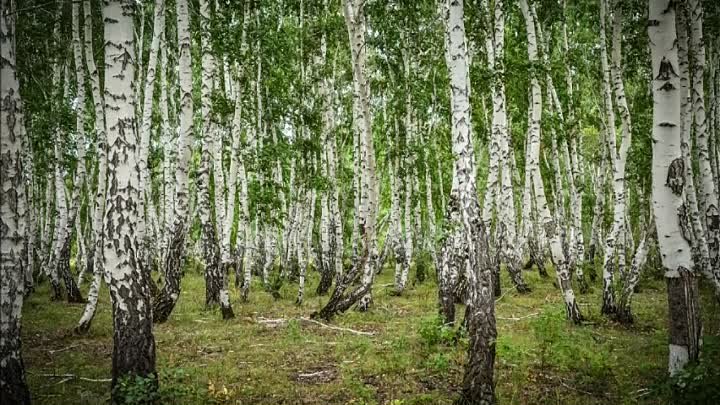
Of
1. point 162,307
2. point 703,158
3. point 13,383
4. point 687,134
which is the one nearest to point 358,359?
point 13,383

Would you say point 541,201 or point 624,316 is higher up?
point 541,201

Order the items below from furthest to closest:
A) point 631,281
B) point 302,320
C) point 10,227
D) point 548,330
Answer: point 302,320 < point 631,281 < point 548,330 < point 10,227

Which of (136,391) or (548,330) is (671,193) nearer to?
(548,330)

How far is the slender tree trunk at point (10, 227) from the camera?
508 centimetres

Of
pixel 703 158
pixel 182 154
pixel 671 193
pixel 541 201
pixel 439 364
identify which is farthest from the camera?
pixel 541 201

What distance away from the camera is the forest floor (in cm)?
657

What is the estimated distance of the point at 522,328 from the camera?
1101 cm

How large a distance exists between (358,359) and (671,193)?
5592 mm

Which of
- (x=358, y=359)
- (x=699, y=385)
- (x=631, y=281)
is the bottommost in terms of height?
(x=358, y=359)

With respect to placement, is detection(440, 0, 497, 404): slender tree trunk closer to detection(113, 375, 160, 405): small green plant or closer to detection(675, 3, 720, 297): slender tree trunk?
detection(113, 375, 160, 405): small green plant

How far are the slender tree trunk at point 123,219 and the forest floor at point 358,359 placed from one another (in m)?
0.60

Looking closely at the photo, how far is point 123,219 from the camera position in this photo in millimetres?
5816

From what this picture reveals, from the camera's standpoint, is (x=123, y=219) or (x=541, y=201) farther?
(x=541, y=201)

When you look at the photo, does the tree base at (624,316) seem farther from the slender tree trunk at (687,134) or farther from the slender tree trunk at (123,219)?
the slender tree trunk at (123,219)
